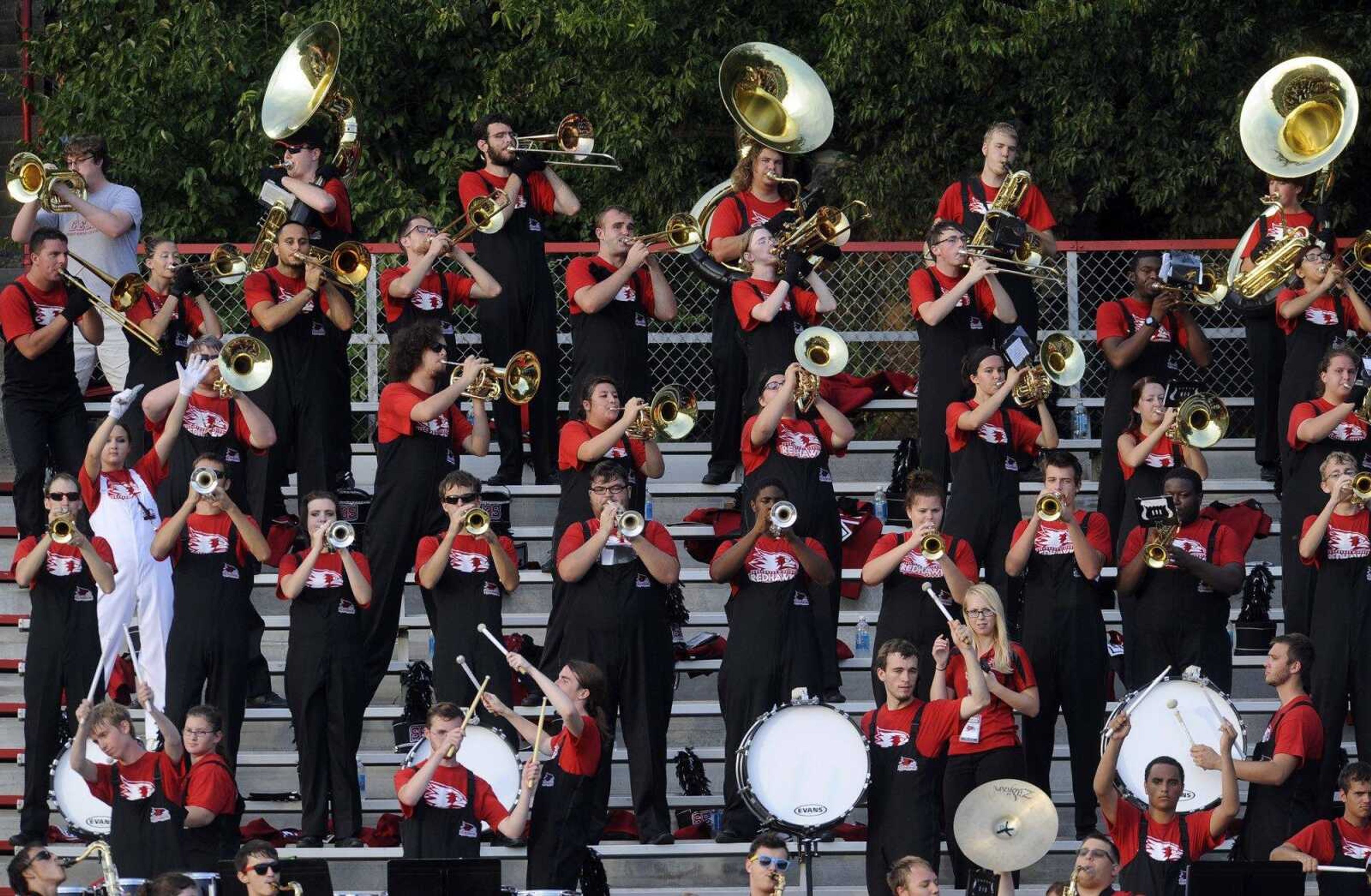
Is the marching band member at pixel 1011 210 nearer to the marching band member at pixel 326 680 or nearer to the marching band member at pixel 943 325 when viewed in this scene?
the marching band member at pixel 943 325

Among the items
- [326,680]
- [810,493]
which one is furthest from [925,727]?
[326,680]

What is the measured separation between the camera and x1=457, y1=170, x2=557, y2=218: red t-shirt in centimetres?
1556

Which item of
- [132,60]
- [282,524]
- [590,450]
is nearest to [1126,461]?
[590,450]

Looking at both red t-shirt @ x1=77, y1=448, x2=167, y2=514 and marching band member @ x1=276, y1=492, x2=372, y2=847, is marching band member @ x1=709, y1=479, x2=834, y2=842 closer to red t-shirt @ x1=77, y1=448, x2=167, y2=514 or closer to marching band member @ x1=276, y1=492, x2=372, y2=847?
marching band member @ x1=276, y1=492, x2=372, y2=847

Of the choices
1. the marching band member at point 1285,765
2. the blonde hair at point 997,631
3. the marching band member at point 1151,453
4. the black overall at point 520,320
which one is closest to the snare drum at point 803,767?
the blonde hair at point 997,631

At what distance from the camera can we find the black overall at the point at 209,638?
13.6 metres

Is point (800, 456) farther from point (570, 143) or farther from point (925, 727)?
point (570, 143)

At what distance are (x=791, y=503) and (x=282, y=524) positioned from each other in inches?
111

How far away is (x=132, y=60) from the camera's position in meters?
19.0

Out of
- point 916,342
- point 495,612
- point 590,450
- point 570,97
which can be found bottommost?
point 495,612

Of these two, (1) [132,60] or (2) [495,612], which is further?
(1) [132,60]

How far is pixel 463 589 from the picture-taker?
13625mm

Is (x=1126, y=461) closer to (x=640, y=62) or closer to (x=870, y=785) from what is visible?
(x=870, y=785)

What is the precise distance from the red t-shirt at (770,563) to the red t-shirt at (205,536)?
252 cm
